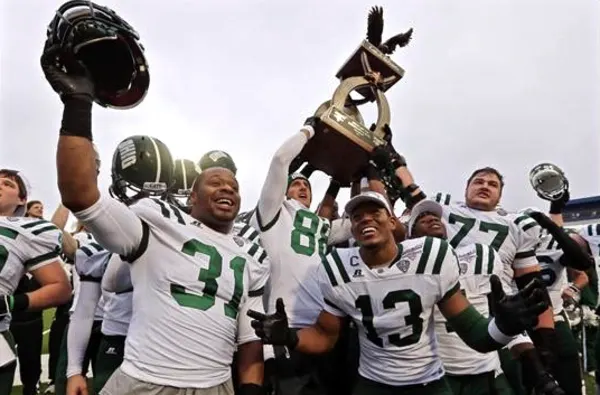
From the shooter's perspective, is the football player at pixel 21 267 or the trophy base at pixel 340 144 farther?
the trophy base at pixel 340 144

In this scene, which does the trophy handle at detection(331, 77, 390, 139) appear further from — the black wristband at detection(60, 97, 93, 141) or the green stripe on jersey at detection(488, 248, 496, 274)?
the black wristband at detection(60, 97, 93, 141)

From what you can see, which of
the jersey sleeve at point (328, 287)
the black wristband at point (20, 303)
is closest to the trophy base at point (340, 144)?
the jersey sleeve at point (328, 287)

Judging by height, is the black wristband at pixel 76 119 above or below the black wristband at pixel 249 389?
above

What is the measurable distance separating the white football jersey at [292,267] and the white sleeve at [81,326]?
108 centimetres

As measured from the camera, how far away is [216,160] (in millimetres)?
4398

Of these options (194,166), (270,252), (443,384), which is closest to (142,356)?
(270,252)

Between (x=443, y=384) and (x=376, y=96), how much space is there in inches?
93.3

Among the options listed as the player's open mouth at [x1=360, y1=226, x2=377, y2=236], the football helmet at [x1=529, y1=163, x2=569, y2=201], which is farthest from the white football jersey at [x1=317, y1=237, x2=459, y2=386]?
the football helmet at [x1=529, y1=163, x2=569, y2=201]

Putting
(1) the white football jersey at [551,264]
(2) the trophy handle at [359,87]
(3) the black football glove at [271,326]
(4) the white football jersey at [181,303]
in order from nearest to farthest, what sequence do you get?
(4) the white football jersey at [181,303], (3) the black football glove at [271,326], (2) the trophy handle at [359,87], (1) the white football jersey at [551,264]

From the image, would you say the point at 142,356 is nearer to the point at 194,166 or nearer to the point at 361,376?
the point at 361,376

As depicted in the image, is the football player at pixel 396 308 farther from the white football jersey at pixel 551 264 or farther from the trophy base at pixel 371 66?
the white football jersey at pixel 551 264

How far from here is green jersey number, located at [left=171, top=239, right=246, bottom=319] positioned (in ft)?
8.05

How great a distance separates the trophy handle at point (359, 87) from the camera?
167 inches

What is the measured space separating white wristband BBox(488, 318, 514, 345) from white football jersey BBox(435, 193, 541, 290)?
1741mm
